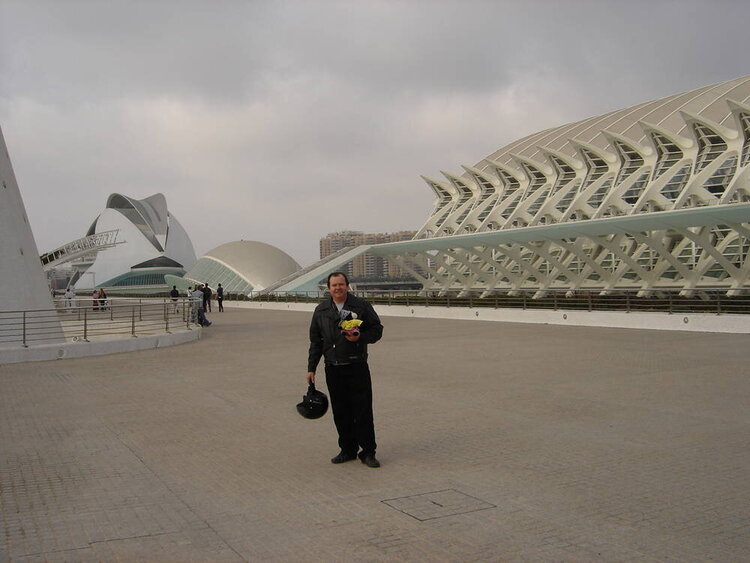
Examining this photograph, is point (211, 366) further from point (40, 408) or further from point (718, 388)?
point (718, 388)

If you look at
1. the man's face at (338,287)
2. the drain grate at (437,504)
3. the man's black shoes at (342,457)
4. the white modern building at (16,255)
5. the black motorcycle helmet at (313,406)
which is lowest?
the drain grate at (437,504)

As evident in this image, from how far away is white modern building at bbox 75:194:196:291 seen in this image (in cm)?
8275

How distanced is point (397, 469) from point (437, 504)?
0.88 meters

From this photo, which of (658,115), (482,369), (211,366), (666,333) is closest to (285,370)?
(211,366)

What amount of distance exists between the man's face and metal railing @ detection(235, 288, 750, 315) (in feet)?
47.4

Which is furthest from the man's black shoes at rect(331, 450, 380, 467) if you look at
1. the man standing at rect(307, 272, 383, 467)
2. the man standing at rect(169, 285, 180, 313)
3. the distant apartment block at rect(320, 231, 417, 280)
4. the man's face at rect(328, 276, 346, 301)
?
the distant apartment block at rect(320, 231, 417, 280)

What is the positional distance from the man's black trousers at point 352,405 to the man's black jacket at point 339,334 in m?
0.10

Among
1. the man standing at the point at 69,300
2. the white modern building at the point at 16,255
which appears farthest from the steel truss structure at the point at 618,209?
the white modern building at the point at 16,255

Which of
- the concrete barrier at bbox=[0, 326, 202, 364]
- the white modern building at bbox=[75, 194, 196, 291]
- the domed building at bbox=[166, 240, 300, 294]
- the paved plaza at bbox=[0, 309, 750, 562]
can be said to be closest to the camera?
the paved plaza at bbox=[0, 309, 750, 562]

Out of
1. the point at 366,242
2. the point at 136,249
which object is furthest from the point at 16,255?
the point at 366,242

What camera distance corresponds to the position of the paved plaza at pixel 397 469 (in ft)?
12.0

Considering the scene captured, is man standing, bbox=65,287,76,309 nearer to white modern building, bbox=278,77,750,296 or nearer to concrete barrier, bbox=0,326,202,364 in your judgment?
concrete barrier, bbox=0,326,202,364

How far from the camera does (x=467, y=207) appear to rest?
4378 centimetres

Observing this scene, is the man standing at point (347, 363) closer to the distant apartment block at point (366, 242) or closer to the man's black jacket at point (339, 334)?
the man's black jacket at point (339, 334)
